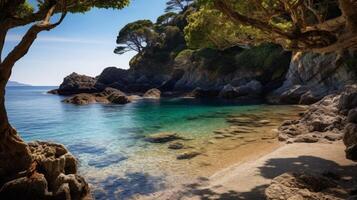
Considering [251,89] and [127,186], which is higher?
[251,89]

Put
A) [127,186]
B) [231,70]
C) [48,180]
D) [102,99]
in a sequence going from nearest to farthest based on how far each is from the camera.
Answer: [48,180], [127,186], [102,99], [231,70]

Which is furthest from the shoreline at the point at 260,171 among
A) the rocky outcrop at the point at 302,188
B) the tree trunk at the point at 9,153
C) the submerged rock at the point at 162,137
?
the submerged rock at the point at 162,137

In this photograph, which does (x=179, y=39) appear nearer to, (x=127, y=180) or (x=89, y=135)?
(x=89, y=135)

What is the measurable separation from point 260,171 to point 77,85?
74.6m

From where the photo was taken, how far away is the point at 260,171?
11.8 meters

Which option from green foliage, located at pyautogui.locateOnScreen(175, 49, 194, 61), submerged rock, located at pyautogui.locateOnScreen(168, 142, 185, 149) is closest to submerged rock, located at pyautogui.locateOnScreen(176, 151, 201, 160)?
submerged rock, located at pyautogui.locateOnScreen(168, 142, 185, 149)

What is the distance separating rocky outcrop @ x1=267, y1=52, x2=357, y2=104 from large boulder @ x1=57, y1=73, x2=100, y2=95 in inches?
1838

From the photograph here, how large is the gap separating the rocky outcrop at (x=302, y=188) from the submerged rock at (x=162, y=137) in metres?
13.4

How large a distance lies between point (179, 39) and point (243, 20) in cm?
7128

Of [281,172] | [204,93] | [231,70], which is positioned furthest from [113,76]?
[281,172]

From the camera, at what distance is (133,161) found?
623 inches

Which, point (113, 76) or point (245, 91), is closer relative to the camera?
point (245, 91)

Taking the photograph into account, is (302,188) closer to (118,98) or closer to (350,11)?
(350,11)

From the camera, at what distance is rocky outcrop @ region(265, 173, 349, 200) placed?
22.0ft
